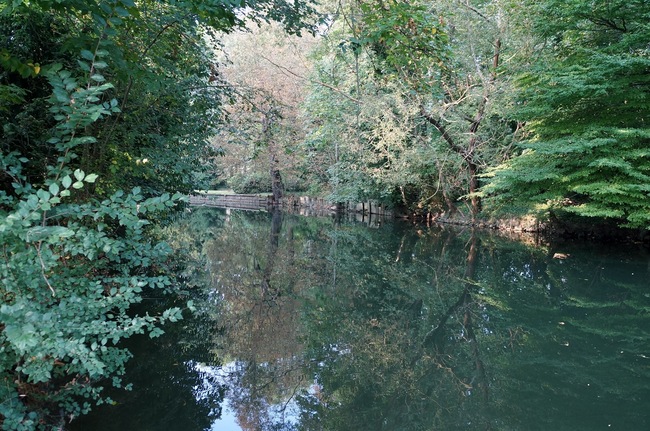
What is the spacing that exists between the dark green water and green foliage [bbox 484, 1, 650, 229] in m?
2.37

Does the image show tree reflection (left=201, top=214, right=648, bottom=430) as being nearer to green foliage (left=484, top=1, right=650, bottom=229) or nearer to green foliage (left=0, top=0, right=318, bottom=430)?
green foliage (left=0, top=0, right=318, bottom=430)

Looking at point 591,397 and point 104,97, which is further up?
point 104,97

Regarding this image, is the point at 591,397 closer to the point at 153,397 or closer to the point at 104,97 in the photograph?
the point at 153,397

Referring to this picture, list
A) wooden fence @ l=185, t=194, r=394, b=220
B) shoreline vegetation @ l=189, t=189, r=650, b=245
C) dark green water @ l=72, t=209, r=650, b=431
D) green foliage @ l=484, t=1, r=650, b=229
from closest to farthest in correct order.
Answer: dark green water @ l=72, t=209, r=650, b=431 < green foliage @ l=484, t=1, r=650, b=229 < shoreline vegetation @ l=189, t=189, r=650, b=245 < wooden fence @ l=185, t=194, r=394, b=220

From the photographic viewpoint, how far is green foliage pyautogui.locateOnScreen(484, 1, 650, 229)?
10.6 m

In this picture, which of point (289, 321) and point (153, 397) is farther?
point (289, 321)

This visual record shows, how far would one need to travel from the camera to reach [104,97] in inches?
162

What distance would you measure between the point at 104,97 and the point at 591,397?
4823 mm

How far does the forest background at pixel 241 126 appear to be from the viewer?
6.81 feet

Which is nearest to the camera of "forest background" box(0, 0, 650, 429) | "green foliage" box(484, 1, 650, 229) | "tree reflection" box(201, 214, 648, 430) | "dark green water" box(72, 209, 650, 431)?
"forest background" box(0, 0, 650, 429)

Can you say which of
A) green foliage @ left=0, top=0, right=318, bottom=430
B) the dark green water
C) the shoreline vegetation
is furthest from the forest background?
the dark green water

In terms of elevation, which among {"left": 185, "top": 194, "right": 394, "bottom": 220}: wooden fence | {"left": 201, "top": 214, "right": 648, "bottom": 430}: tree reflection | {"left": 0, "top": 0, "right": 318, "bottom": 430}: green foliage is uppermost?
{"left": 0, "top": 0, "right": 318, "bottom": 430}: green foliage

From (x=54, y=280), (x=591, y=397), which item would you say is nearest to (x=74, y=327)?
(x=54, y=280)

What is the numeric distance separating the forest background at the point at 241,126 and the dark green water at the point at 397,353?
832mm
